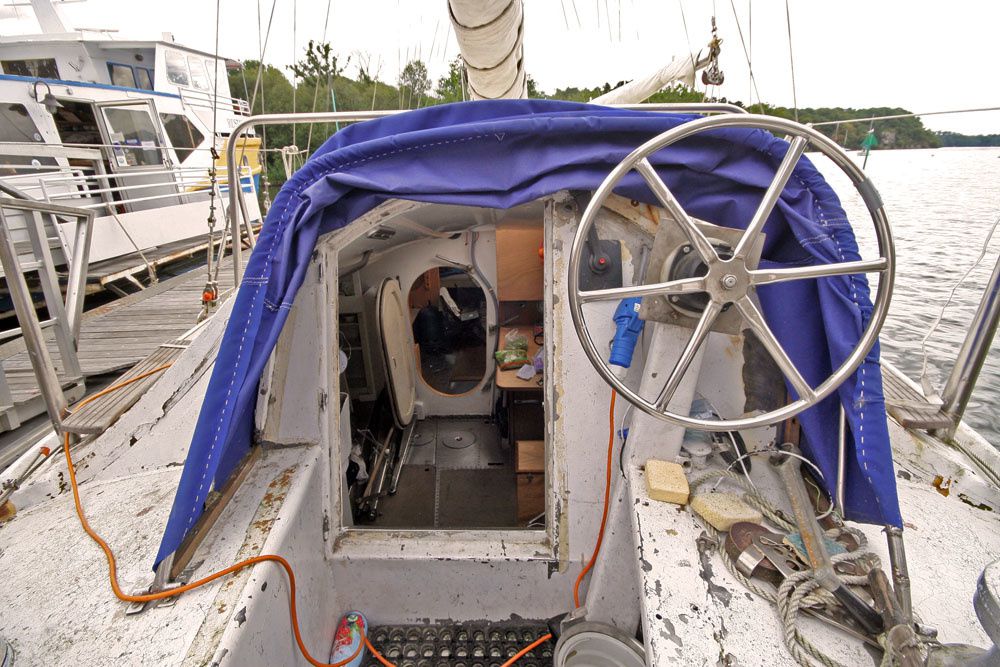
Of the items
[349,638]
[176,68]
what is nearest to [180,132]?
[176,68]

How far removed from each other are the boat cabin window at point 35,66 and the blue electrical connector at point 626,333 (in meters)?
11.5

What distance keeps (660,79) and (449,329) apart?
9.21 feet

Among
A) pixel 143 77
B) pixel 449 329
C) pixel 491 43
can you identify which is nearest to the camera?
pixel 491 43

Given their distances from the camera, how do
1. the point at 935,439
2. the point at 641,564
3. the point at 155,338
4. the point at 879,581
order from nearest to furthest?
the point at 879,581, the point at 641,564, the point at 935,439, the point at 155,338

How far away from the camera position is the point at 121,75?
898cm

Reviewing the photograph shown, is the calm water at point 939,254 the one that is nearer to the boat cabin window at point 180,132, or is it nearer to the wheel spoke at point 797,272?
the wheel spoke at point 797,272

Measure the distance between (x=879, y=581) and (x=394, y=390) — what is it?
2415mm

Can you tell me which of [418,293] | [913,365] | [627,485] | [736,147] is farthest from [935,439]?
[913,365]

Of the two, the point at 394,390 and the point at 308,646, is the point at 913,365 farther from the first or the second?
the point at 308,646

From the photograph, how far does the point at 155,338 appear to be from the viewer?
4254mm

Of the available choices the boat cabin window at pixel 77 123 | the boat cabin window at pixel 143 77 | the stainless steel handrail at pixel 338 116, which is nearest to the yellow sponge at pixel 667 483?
the stainless steel handrail at pixel 338 116

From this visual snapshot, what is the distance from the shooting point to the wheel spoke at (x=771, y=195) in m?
0.98

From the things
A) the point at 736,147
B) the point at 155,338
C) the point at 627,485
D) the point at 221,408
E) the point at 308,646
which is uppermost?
the point at 736,147

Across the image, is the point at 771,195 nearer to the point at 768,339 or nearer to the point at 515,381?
the point at 768,339
